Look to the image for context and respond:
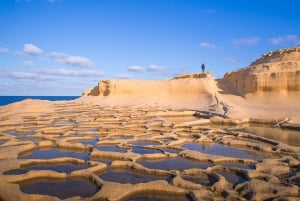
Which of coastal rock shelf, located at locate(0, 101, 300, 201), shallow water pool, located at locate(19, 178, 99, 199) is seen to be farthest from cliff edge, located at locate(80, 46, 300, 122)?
shallow water pool, located at locate(19, 178, 99, 199)

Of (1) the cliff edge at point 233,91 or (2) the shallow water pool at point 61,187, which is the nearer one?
(2) the shallow water pool at point 61,187

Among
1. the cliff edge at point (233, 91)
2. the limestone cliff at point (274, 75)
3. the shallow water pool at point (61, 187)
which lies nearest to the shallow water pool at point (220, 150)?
the shallow water pool at point (61, 187)

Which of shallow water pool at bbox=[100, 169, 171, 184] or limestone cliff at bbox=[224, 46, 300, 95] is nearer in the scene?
shallow water pool at bbox=[100, 169, 171, 184]

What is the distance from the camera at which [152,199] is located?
6094mm

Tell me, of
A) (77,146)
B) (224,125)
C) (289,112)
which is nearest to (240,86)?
(289,112)

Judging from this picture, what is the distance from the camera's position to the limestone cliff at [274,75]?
25.3m

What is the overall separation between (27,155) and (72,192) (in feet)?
13.0

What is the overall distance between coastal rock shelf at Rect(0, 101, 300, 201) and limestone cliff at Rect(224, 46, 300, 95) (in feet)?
45.7

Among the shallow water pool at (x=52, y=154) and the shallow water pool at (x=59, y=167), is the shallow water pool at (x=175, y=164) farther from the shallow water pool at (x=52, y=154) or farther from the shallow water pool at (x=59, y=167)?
the shallow water pool at (x=52, y=154)

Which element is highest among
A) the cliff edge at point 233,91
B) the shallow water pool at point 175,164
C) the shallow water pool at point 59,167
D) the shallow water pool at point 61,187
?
the cliff edge at point 233,91

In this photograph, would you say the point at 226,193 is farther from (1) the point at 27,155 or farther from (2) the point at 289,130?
(2) the point at 289,130

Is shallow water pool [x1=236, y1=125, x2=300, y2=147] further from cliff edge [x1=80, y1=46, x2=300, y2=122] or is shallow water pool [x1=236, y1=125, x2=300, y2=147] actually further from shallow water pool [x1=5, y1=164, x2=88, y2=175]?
shallow water pool [x1=5, y1=164, x2=88, y2=175]

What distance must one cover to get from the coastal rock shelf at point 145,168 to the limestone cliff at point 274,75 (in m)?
13.9

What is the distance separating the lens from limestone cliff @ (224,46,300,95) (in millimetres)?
25297
